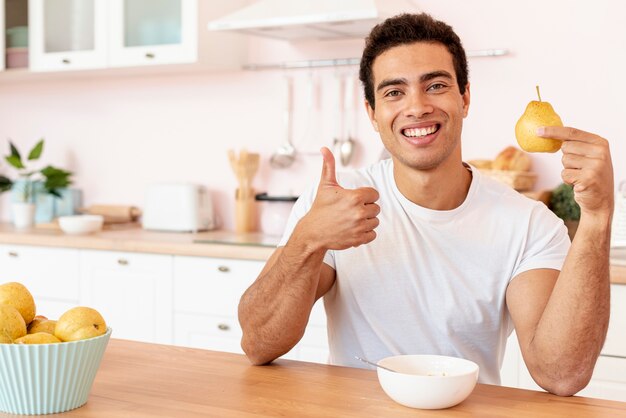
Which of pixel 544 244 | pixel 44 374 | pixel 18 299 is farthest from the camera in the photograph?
pixel 544 244

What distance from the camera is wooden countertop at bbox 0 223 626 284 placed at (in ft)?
10.3

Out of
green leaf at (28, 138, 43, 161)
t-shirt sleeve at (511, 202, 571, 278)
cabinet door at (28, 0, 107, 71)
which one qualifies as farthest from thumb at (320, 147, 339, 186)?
green leaf at (28, 138, 43, 161)

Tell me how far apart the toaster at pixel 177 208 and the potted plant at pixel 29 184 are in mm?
507

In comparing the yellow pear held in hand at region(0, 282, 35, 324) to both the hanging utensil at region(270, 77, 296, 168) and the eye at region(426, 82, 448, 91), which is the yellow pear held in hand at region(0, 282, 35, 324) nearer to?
the eye at region(426, 82, 448, 91)

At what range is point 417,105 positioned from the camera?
5.98 feet

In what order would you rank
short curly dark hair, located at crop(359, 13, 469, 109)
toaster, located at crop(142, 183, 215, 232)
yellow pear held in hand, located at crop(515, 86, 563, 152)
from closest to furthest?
yellow pear held in hand, located at crop(515, 86, 563, 152), short curly dark hair, located at crop(359, 13, 469, 109), toaster, located at crop(142, 183, 215, 232)

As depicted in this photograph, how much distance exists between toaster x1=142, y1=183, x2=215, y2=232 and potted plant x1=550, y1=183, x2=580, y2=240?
144 cm

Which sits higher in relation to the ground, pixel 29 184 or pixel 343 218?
pixel 343 218

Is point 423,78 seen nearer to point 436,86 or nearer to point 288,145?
point 436,86

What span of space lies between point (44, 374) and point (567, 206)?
216cm

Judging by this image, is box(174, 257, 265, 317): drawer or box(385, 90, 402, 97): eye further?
box(174, 257, 265, 317): drawer

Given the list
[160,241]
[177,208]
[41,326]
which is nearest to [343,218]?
[41,326]

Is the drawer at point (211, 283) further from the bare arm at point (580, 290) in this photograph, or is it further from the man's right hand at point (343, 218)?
the bare arm at point (580, 290)

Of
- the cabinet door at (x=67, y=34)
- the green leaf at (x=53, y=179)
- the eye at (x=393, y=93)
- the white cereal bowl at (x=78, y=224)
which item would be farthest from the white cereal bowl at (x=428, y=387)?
the green leaf at (x=53, y=179)
